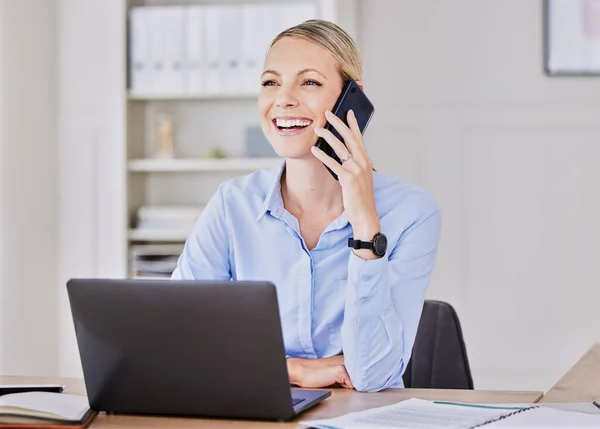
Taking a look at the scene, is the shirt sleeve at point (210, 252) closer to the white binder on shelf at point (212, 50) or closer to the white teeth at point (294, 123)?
the white teeth at point (294, 123)

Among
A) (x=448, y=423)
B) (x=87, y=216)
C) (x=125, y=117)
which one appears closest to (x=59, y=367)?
(x=87, y=216)

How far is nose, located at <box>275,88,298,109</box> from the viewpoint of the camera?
174 cm

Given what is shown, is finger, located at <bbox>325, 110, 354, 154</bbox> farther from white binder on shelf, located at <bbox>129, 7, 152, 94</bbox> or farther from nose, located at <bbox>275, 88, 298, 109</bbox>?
white binder on shelf, located at <bbox>129, 7, 152, 94</bbox>

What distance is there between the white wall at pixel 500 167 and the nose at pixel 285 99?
2.22m

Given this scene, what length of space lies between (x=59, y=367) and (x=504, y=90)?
7.42ft

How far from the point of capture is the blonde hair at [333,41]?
179cm

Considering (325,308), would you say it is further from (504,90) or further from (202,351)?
(504,90)

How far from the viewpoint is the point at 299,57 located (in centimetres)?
178

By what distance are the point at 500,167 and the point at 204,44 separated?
1.37m

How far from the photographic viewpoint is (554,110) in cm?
386

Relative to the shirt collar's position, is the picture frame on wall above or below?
above

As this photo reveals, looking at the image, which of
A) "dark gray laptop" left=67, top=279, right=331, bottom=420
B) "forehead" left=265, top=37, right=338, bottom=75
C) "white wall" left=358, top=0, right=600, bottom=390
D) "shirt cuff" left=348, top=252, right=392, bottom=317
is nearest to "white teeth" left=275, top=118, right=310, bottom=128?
"forehead" left=265, top=37, right=338, bottom=75

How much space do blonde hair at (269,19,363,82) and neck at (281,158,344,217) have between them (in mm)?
191

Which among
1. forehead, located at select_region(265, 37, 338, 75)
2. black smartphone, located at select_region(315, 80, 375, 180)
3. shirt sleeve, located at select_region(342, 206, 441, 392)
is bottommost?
shirt sleeve, located at select_region(342, 206, 441, 392)
